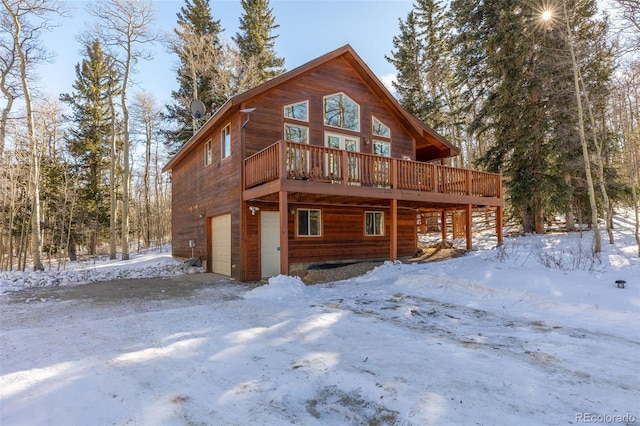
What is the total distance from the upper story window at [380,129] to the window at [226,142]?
17.8 feet

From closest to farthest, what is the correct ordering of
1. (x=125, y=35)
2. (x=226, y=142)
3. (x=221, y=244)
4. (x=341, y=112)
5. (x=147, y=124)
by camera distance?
(x=226, y=142)
(x=221, y=244)
(x=341, y=112)
(x=125, y=35)
(x=147, y=124)

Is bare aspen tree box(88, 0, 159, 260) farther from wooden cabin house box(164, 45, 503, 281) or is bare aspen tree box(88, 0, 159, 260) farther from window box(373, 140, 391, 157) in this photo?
window box(373, 140, 391, 157)

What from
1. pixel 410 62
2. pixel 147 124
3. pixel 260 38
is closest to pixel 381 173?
pixel 410 62

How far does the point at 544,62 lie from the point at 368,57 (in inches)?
Result: 519

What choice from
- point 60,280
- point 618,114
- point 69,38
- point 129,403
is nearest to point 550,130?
Result: point 618,114

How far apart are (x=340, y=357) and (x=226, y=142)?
9124mm

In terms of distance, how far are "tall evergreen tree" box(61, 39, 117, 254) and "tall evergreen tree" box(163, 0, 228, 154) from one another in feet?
12.4

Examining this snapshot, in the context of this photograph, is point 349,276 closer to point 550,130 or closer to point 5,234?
point 550,130

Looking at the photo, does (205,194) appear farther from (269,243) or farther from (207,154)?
(269,243)

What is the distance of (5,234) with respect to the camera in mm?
14719

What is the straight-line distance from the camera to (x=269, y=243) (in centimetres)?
1037

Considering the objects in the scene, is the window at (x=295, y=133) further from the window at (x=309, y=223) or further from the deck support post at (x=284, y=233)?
the deck support post at (x=284, y=233)

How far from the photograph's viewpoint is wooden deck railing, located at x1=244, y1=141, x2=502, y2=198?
8344 millimetres

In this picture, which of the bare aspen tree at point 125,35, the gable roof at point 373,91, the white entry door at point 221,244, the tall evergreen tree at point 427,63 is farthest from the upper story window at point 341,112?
the bare aspen tree at point 125,35
